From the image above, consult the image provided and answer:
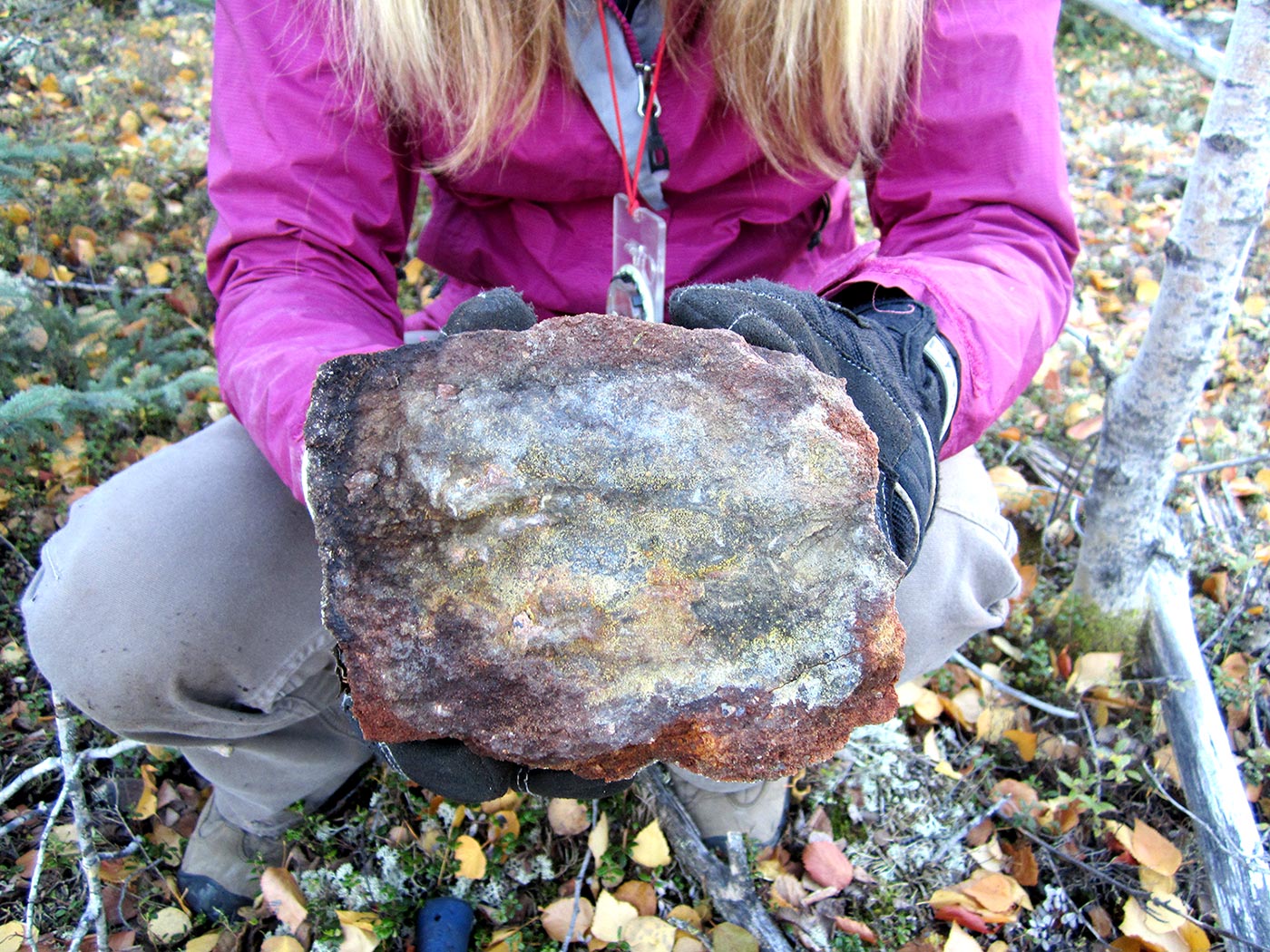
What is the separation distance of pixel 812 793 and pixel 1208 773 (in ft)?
2.90

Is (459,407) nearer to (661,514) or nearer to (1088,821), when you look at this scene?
(661,514)

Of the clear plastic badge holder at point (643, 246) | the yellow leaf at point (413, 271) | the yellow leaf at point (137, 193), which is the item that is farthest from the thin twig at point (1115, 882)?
the yellow leaf at point (137, 193)

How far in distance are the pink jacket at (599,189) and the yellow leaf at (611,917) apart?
1.12 meters

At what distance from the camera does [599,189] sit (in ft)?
6.16

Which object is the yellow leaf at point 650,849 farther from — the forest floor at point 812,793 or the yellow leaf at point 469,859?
the yellow leaf at point 469,859

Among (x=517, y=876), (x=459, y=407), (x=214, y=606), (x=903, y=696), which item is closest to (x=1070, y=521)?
(x=903, y=696)

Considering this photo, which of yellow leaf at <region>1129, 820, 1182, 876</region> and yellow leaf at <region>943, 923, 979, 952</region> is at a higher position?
yellow leaf at <region>1129, 820, 1182, 876</region>

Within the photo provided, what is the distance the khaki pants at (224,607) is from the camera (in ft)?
5.19

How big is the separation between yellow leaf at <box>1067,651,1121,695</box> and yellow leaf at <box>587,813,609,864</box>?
1.27 meters

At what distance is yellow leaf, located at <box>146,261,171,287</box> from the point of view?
321 cm

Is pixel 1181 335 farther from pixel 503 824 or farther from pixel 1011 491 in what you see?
pixel 503 824

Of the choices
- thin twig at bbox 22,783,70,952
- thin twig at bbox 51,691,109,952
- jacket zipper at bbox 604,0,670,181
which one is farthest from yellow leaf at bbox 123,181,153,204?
jacket zipper at bbox 604,0,670,181

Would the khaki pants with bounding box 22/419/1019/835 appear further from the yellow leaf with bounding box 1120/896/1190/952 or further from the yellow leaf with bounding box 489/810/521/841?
the yellow leaf with bounding box 1120/896/1190/952

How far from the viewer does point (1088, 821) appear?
2.01 m
